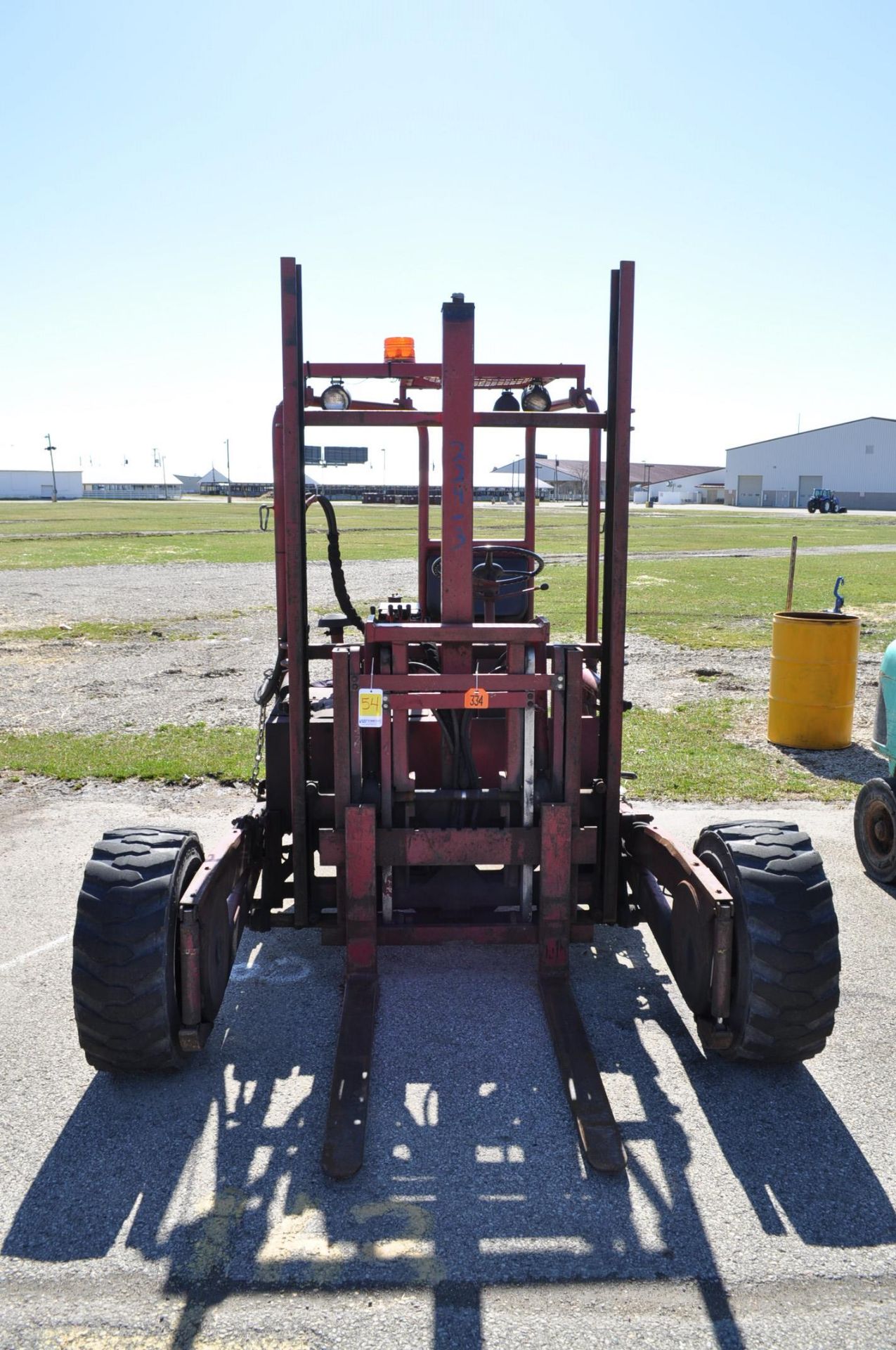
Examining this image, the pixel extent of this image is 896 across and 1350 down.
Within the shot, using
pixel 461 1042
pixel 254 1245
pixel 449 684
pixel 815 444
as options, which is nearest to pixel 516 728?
pixel 449 684

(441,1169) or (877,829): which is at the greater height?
(877,829)

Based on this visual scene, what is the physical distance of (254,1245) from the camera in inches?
119

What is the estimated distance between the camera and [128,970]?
12.1 feet

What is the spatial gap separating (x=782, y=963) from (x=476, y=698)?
1545mm

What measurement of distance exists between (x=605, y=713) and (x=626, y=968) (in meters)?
1.32

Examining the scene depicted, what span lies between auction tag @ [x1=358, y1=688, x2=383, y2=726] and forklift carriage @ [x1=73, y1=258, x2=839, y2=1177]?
0.4 inches

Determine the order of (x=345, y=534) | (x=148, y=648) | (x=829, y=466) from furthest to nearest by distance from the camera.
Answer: (x=829, y=466), (x=345, y=534), (x=148, y=648)

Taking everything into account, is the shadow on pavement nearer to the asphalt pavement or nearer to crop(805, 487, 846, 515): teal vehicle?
the asphalt pavement

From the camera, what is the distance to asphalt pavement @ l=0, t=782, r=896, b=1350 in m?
2.78

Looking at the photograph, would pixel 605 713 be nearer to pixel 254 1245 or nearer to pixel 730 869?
pixel 730 869

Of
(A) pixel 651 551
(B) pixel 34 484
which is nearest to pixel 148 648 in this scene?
(A) pixel 651 551

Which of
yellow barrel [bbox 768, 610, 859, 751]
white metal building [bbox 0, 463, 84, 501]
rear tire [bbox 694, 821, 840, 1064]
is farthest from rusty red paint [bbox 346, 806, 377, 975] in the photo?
white metal building [bbox 0, 463, 84, 501]

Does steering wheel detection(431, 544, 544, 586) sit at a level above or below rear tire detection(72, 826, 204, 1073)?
above

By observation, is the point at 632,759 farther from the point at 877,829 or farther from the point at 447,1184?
the point at 447,1184
